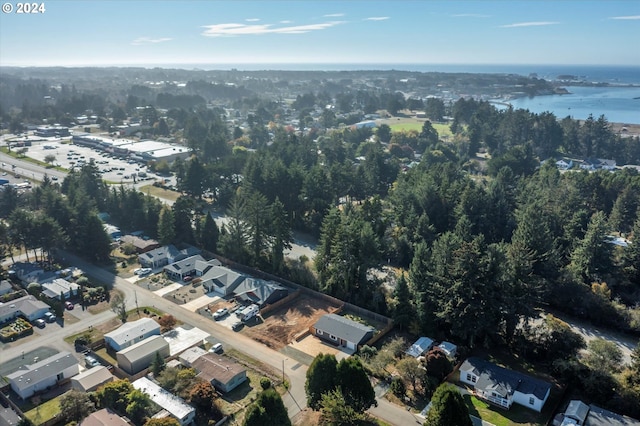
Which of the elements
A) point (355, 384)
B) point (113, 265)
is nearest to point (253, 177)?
point (113, 265)

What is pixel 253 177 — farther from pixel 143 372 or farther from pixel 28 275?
pixel 143 372

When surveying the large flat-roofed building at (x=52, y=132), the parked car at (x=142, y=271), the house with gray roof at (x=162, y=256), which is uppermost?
the large flat-roofed building at (x=52, y=132)

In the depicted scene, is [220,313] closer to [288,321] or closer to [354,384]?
[288,321]

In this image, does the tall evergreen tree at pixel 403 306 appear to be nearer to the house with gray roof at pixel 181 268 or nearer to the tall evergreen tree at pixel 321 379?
the tall evergreen tree at pixel 321 379

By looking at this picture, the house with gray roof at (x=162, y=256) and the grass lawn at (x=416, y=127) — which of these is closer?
the house with gray roof at (x=162, y=256)

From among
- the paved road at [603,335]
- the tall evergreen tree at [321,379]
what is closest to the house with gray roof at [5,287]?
the tall evergreen tree at [321,379]
